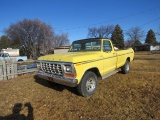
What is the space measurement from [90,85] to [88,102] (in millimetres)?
688

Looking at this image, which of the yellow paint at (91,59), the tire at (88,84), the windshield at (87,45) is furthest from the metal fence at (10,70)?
the tire at (88,84)

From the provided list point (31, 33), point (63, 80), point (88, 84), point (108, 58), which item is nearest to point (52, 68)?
point (63, 80)

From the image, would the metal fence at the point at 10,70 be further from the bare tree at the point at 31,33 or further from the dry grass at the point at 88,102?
the bare tree at the point at 31,33

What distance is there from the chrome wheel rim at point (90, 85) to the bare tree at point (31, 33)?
31.2 meters

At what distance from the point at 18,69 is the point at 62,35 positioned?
4380cm

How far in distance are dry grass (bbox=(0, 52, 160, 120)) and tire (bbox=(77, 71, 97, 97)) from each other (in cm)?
21

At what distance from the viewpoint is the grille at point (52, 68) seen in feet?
14.3

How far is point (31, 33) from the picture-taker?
33469mm

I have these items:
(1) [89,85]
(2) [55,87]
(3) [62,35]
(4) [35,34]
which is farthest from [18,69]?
(3) [62,35]

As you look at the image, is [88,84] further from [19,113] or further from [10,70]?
[10,70]

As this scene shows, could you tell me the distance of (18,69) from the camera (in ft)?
28.7

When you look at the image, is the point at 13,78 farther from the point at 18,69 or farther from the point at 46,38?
the point at 46,38

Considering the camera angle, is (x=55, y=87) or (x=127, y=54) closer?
(x=55, y=87)

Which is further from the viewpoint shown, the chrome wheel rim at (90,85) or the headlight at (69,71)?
the chrome wheel rim at (90,85)
